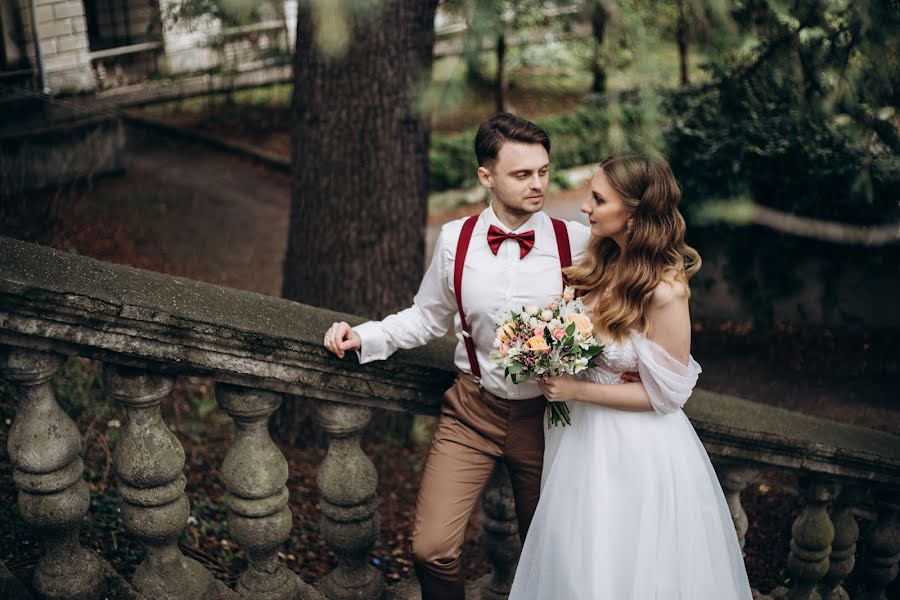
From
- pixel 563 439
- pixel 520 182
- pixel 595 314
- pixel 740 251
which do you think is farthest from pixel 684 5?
pixel 740 251

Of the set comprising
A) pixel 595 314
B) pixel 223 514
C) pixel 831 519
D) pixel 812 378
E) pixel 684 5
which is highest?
pixel 684 5

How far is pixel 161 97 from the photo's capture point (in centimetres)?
1598

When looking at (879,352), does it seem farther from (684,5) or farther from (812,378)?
(684,5)

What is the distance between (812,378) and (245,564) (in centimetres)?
534

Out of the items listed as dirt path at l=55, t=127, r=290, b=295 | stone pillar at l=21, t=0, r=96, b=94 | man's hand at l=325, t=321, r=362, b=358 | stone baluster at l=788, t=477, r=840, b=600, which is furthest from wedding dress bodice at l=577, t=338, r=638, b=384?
stone pillar at l=21, t=0, r=96, b=94

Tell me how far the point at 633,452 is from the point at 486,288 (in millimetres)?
735

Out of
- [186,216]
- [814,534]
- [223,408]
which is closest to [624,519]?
[814,534]

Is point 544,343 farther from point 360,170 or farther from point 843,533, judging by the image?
point 360,170

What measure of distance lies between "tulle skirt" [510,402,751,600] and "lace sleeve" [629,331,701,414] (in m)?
0.10

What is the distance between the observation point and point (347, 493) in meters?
2.96

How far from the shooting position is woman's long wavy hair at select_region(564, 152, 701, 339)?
2.95 metres

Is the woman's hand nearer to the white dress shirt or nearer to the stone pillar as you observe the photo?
the white dress shirt

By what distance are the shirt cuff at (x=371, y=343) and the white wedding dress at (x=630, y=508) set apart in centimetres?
67

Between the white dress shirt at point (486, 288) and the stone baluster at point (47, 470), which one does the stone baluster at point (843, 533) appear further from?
the stone baluster at point (47, 470)
